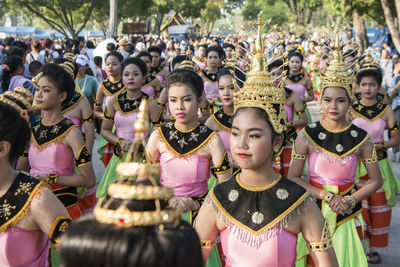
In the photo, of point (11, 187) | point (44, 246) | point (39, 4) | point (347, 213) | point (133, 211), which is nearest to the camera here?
point (133, 211)

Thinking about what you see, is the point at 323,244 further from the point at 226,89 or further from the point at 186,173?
the point at 226,89

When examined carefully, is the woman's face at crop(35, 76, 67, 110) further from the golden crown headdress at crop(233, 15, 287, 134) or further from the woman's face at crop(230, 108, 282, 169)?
the woman's face at crop(230, 108, 282, 169)

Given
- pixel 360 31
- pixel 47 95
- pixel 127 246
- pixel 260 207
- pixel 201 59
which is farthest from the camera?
pixel 360 31

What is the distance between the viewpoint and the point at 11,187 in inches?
103

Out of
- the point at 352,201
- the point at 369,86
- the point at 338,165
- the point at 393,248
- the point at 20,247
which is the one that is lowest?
the point at 393,248

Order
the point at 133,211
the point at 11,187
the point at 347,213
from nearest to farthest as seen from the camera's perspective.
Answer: the point at 133,211 → the point at 11,187 → the point at 347,213

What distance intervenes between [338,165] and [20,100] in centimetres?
264

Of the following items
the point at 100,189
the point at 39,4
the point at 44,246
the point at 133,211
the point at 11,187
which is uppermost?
the point at 39,4

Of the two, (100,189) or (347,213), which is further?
(100,189)

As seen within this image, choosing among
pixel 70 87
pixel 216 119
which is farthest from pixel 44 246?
pixel 216 119

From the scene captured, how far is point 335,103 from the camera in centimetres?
449

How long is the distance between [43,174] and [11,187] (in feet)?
4.69

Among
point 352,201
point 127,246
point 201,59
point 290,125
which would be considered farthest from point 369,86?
point 201,59

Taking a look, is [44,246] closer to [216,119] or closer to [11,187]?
[11,187]
